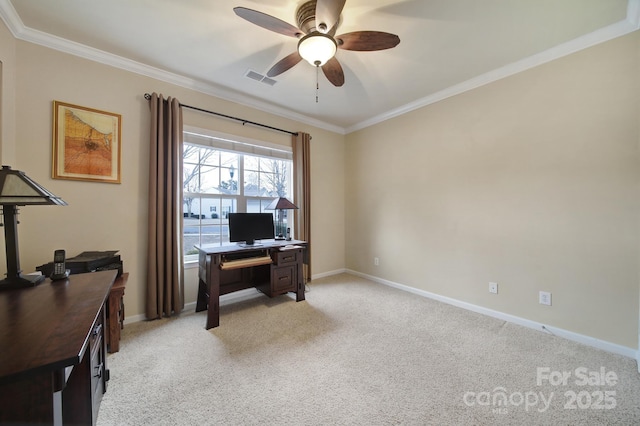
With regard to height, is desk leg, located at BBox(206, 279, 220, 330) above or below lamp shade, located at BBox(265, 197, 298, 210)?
below

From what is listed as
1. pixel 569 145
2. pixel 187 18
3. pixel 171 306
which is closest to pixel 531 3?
pixel 569 145

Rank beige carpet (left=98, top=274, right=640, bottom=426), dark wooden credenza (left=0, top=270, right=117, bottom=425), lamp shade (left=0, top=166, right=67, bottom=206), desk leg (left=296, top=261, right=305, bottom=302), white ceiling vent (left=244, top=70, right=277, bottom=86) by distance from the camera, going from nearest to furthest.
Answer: dark wooden credenza (left=0, top=270, right=117, bottom=425)
lamp shade (left=0, top=166, right=67, bottom=206)
beige carpet (left=98, top=274, right=640, bottom=426)
white ceiling vent (left=244, top=70, right=277, bottom=86)
desk leg (left=296, top=261, right=305, bottom=302)

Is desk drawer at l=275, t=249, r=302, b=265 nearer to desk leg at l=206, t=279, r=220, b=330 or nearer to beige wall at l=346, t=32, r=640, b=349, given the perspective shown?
desk leg at l=206, t=279, r=220, b=330

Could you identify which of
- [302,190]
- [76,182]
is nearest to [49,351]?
[76,182]

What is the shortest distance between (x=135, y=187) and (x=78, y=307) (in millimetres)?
1902

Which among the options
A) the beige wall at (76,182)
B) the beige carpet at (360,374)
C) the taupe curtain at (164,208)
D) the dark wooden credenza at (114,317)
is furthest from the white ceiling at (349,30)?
the beige carpet at (360,374)

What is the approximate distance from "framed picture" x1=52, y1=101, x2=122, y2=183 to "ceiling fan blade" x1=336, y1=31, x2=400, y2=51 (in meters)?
2.40

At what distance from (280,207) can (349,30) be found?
2.10m

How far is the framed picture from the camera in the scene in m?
2.20

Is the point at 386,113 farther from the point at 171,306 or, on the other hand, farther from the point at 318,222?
the point at 171,306

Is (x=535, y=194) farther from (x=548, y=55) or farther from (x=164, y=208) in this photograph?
(x=164, y=208)

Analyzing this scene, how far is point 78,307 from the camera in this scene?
3.46ft

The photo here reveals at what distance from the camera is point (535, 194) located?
2.41m

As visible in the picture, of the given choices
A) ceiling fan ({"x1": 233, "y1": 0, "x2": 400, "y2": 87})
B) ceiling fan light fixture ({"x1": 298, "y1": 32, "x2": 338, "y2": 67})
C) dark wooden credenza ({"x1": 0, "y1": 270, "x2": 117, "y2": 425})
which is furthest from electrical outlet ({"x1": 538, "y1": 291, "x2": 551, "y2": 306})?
dark wooden credenza ({"x1": 0, "y1": 270, "x2": 117, "y2": 425})
